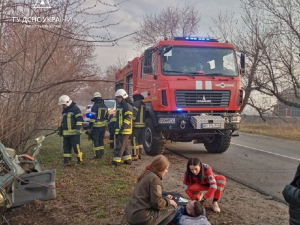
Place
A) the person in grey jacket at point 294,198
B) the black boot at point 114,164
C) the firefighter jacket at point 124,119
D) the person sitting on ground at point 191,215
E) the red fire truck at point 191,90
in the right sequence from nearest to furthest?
the person in grey jacket at point 294,198, the person sitting on ground at point 191,215, the black boot at point 114,164, the firefighter jacket at point 124,119, the red fire truck at point 191,90

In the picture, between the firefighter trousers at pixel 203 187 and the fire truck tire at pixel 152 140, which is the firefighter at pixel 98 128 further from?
the firefighter trousers at pixel 203 187

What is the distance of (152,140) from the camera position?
8.59 meters

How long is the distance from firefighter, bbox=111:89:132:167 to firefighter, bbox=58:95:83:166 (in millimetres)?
923

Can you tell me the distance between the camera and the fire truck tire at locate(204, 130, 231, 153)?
8.92m

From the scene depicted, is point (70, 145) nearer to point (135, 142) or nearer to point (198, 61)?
point (135, 142)

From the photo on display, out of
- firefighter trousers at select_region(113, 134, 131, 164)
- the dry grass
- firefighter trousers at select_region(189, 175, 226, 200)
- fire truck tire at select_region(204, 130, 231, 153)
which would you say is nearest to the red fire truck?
fire truck tire at select_region(204, 130, 231, 153)

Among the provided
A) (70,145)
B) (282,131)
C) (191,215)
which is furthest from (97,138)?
(282,131)

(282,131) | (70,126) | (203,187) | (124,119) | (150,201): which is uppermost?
(124,119)

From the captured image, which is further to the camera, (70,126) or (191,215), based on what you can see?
(70,126)

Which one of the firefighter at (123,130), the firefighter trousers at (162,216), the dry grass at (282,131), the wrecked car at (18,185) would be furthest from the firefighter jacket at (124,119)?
the dry grass at (282,131)

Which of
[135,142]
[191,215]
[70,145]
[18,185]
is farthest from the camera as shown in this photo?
[135,142]

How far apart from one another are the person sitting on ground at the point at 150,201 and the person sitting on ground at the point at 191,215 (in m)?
0.22

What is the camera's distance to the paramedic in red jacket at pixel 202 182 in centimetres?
421

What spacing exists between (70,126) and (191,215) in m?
4.60
